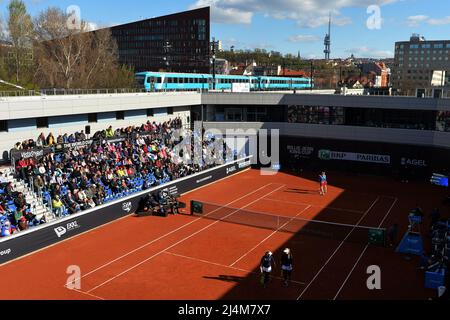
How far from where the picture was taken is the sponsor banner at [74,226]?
19.9 m

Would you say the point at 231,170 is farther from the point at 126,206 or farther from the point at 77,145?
the point at 126,206

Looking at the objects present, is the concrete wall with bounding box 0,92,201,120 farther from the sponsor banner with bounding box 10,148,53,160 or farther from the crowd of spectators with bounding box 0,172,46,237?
the crowd of spectators with bounding box 0,172,46,237

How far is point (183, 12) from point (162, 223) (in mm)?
95333

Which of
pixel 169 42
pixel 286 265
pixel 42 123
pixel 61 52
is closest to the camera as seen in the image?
pixel 286 265

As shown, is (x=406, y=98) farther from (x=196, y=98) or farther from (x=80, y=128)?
(x=80, y=128)

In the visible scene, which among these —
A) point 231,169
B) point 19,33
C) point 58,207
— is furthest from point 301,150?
point 19,33

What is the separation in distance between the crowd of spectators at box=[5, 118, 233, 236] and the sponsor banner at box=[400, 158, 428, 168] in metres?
15.9

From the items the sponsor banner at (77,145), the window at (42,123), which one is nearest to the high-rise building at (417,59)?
the sponsor banner at (77,145)

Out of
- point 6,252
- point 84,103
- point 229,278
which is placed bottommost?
point 229,278

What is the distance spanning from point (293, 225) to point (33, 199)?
14.8 meters

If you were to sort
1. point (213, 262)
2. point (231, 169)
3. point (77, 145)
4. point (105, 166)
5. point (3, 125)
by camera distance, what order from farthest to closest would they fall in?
1. point (231, 169)
2. point (77, 145)
3. point (105, 166)
4. point (3, 125)
5. point (213, 262)

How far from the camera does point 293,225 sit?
2497 centimetres

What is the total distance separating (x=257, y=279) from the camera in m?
18.4

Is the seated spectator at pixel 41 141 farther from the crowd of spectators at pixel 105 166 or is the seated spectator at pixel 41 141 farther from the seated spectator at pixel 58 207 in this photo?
the seated spectator at pixel 58 207
